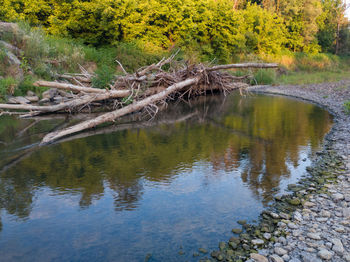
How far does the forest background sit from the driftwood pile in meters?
1.47

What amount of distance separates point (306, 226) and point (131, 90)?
1034 centimetres

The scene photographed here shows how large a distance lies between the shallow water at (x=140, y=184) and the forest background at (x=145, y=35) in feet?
22.4

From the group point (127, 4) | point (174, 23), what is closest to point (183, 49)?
point (174, 23)

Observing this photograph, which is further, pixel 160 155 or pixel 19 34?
pixel 19 34

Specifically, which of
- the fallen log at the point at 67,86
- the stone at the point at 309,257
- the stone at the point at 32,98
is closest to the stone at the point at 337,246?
the stone at the point at 309,257

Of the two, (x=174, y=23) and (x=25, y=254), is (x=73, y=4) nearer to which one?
(x=174, y=23)

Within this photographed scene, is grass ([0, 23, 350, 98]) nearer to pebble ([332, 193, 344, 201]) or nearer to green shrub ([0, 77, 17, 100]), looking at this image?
green shrub ([0, 77, 17, 100])

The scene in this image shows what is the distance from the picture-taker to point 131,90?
13.6 meters

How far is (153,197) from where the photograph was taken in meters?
5.78

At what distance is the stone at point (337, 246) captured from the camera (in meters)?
3.87

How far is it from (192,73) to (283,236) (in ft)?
43.3

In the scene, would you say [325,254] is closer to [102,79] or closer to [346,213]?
[346,213]

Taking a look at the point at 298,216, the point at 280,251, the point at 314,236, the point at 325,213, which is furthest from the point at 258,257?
the point at 325,213

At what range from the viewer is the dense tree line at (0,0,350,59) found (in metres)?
26.3
